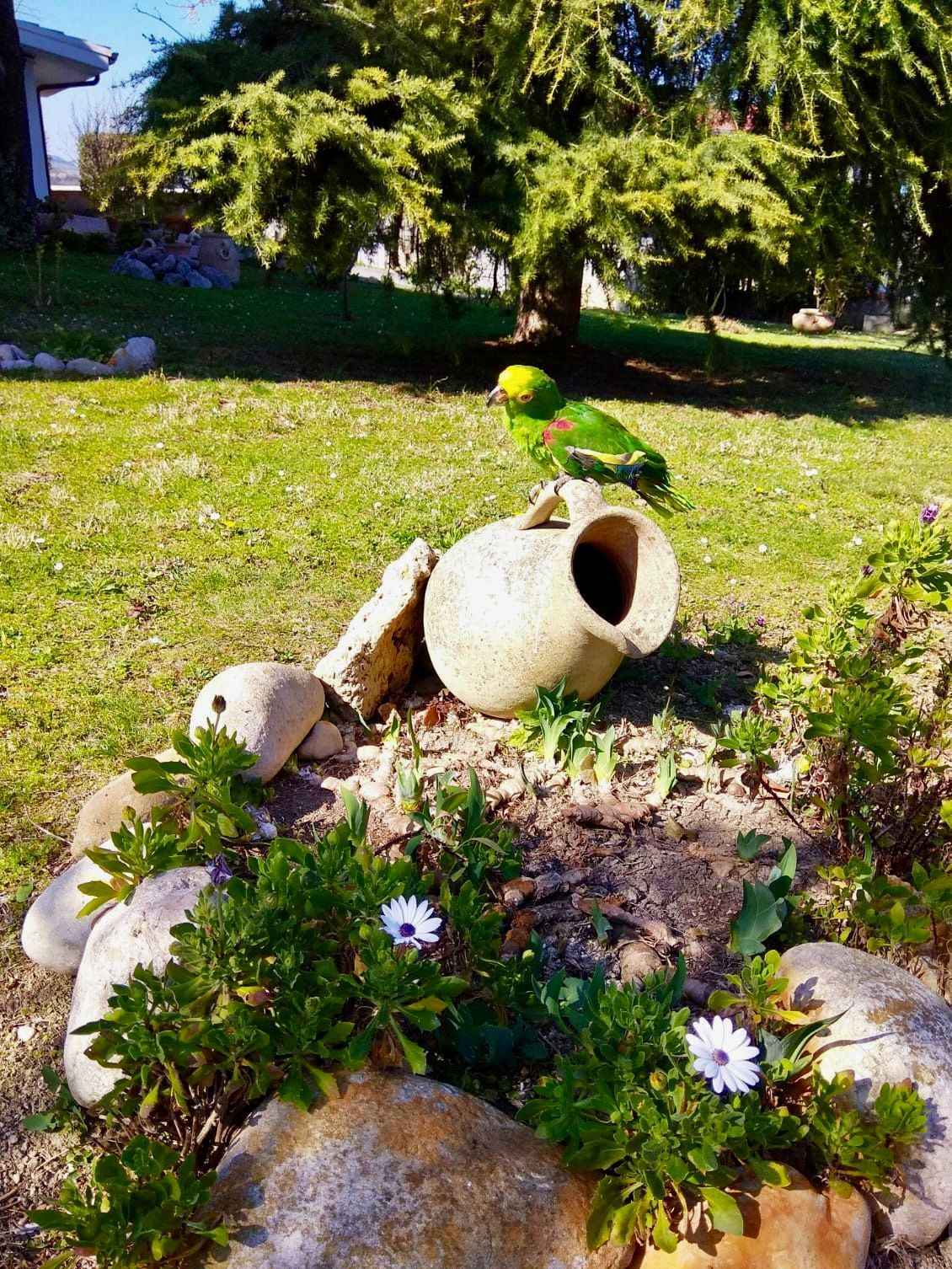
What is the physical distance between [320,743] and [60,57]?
24557 millimetres

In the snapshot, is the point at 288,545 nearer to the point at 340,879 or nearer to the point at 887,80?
the point at 340,879

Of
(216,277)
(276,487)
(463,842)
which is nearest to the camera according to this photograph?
(463,842)

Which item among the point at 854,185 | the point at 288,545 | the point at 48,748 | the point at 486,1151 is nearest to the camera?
the point at 486,1151

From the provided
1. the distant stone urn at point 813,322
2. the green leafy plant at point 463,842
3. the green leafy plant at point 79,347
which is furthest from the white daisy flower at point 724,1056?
the distant stone urn at point 813,322

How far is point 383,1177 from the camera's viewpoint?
175 cm

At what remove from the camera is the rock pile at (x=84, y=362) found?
912cm

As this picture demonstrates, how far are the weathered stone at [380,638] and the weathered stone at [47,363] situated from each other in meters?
6.82

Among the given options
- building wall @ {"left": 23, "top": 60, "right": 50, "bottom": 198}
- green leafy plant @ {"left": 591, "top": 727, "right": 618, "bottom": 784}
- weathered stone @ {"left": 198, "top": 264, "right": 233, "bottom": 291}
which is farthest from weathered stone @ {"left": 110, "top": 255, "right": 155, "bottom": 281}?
green leafy plant @ {"left": 591, "top": 727, "right": 618, "bottom": 784}

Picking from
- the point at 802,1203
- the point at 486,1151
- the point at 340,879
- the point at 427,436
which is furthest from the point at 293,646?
the point at 427,436

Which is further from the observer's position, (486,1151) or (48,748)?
(48,748)

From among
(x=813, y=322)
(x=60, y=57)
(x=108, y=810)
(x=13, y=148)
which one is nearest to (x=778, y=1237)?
(x=108, y=810)

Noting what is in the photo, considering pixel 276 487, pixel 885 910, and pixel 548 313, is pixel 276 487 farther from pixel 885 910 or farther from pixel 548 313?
pixel 548 313

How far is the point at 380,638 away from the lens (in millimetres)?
3682

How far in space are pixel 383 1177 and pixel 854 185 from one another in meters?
10.9
